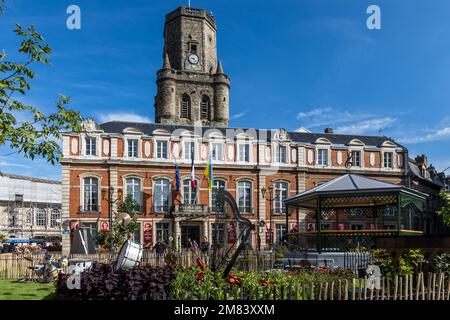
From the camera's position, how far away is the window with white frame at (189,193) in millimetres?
40406

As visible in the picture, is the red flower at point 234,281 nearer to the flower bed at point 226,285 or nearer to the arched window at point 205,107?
the flower bed at point 226,285

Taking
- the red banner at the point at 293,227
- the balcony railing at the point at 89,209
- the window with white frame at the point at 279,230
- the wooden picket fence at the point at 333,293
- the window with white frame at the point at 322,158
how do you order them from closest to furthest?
the wooden picket fence at the point at 333,293 < the balcony railing at the point at 89,209 < the window with white frame at the point at 279,230 < the red banner at the point at 293,227 < the window with white frame at the point at 322,158

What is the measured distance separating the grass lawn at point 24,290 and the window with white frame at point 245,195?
79.2 feet

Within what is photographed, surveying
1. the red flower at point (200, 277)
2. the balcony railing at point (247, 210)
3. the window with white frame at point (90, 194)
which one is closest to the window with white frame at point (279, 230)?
the balcony railing at point (247, 210)

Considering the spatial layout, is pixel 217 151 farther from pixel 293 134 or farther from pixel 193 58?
pixel 193 58

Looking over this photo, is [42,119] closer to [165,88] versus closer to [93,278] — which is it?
[93,278]

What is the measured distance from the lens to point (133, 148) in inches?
1566

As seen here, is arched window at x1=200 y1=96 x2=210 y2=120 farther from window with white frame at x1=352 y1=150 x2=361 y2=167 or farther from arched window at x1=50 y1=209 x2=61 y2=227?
arched window at x1=50 y1=209 x2=61 y2=227

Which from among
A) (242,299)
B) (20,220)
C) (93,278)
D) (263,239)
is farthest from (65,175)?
(20,220)

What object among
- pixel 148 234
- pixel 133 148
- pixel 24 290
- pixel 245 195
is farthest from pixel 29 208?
pixel 24 290

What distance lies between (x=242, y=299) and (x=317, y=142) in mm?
35119

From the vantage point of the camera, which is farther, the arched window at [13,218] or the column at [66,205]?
the arched window at [13,218]

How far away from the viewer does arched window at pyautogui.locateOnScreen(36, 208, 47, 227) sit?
8738cm

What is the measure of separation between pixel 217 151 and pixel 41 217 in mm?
57913
